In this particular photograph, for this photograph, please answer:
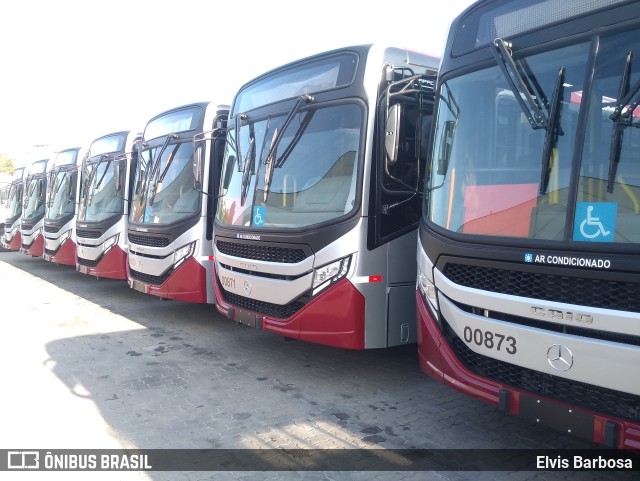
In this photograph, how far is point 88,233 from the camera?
37.0 feet

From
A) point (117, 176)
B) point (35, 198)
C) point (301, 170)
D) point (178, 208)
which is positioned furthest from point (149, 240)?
point (35, 198)

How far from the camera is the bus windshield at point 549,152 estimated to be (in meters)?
3.19

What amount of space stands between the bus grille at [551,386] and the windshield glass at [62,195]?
36.6 ft

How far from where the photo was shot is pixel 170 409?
5012mm

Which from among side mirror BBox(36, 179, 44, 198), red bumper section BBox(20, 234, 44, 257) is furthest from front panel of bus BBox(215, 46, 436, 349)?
side mirror BBox(36, 179, 44, 198)

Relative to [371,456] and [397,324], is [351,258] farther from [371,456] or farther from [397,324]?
[371,456]

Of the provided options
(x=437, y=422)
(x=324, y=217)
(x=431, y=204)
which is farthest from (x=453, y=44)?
(x=437, y=422)

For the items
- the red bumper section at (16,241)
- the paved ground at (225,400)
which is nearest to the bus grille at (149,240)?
the paved ground at (225,400)

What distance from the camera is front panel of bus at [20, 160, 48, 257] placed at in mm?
15156

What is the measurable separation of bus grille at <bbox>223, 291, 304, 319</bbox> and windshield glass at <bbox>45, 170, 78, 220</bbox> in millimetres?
7953

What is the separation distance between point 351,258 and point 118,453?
8.14ft

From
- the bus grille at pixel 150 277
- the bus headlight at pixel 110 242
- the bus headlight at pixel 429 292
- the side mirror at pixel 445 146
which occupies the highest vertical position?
the side mirror at pixel 445 146

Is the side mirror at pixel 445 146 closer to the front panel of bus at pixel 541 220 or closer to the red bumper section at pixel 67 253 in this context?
the front panel of bus at pixel 541 220

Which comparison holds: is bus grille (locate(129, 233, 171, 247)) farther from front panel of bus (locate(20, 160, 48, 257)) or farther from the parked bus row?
front panel of bus (locate(20, 160, 48, 257))
